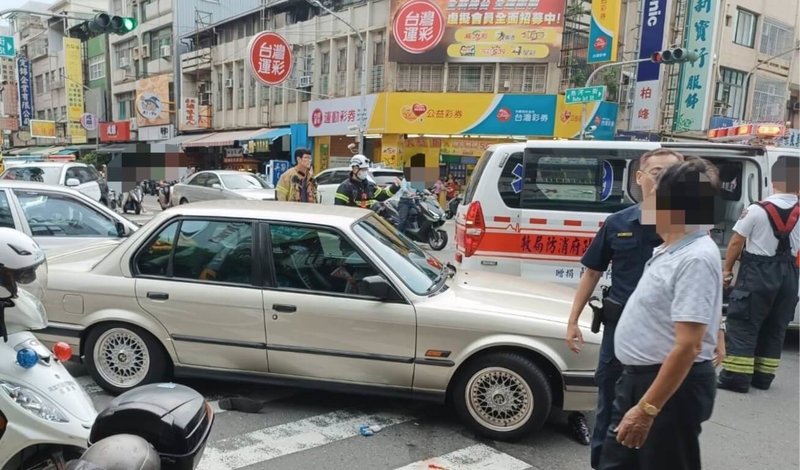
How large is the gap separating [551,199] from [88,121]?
138 ft

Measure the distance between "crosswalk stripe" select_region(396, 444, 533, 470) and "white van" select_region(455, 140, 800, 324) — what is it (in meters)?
2.96

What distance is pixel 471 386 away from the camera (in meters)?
3.57

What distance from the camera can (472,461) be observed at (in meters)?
3.30

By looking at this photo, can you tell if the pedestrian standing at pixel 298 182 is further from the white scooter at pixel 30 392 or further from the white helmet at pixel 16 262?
the white helmet at pixel 16 262

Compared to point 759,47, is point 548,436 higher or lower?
lower

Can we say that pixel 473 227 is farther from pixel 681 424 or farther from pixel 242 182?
pixel 242 182

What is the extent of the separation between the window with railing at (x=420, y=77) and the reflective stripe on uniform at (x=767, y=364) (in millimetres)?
18294

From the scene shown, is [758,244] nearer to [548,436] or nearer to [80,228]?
[548,436]

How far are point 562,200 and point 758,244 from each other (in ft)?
6.60

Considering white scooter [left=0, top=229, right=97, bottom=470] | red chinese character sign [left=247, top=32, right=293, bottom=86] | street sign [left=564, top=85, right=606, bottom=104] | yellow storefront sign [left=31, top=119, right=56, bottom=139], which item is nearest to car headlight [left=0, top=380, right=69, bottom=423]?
white scooter [left=0, top=229, right=97, bottom=470]

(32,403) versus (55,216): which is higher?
(55,216)

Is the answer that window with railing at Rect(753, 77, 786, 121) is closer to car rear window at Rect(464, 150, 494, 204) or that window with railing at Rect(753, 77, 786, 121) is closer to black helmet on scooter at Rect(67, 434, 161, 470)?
car rear window at Rect(464, 150, 494, 204)

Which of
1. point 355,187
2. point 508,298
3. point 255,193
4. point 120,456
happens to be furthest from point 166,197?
point 120,456

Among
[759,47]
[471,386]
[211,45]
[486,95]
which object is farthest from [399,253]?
[211,45]
